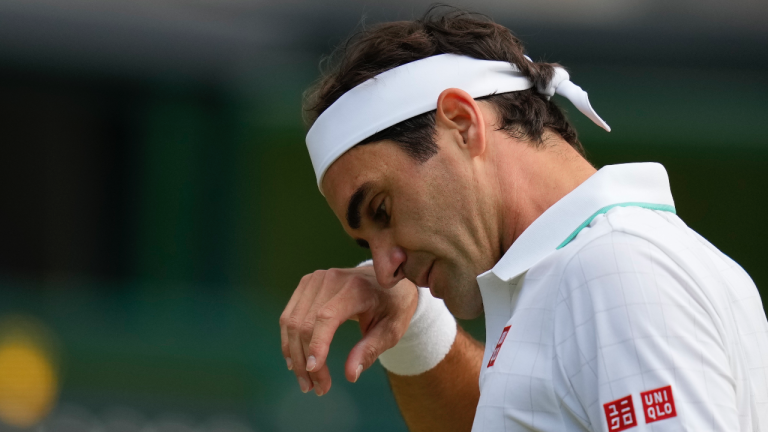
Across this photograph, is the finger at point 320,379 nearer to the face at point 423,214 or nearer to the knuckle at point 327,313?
the knuckle at point 327,313

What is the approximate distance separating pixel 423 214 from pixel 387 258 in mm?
173

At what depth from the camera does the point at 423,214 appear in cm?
178

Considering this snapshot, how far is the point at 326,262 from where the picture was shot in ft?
21.8

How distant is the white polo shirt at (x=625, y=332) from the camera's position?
1.18m

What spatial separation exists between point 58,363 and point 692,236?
608cm

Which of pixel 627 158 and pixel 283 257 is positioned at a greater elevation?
pixel 627 158

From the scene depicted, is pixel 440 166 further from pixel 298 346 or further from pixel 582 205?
pixel 298 346

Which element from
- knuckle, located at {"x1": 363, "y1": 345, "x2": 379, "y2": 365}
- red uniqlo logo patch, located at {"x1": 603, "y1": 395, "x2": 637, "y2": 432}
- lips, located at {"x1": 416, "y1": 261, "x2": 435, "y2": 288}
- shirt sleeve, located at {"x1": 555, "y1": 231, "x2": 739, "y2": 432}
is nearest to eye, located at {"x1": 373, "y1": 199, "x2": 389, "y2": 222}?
lips, located at {"x1": 416, "y1": 261, "x2": 435, "y2": 288}

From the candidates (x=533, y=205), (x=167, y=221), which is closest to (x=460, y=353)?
(x=533, y=205)

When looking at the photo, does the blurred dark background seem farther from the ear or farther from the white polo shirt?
the white polo shirt

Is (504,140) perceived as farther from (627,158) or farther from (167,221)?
(167,221)

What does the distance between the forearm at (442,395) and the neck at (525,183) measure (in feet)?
2.75

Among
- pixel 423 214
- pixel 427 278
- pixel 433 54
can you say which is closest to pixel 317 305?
pixel 427 278

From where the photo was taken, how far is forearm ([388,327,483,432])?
251 centimetres
